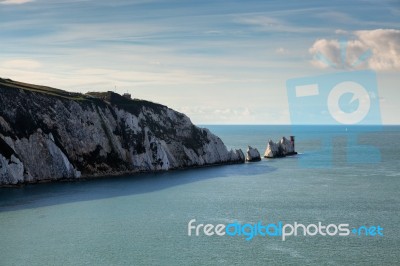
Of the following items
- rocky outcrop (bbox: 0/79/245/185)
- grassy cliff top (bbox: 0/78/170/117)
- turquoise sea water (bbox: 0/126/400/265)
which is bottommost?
turquoise sea water (bbox: 0/126/400/265)

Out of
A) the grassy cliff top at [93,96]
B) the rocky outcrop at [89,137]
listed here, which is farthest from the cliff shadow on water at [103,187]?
the grassy cliff top at [93,96]

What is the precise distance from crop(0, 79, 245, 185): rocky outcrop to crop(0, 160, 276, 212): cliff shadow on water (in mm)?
5402

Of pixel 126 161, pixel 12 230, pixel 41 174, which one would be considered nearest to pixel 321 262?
pixel 12 230

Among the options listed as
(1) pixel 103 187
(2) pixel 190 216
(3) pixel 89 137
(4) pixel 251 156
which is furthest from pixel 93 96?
(2) pixel 190 216

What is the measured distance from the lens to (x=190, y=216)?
87.8m

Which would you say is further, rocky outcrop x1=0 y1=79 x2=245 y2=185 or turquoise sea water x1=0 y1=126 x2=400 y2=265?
rocky outcrop x1=0 y1=79 x2=245 y2=185

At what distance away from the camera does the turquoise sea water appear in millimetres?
63750

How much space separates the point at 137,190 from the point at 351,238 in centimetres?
5836

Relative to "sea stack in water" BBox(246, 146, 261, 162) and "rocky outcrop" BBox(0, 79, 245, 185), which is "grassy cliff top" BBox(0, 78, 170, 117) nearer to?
"rocky outcrop" BBox(0, 79, 245, 185)

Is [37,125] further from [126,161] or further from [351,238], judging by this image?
[351,238]

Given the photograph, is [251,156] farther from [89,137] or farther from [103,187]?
[103,187]

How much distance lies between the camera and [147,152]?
15500 cm

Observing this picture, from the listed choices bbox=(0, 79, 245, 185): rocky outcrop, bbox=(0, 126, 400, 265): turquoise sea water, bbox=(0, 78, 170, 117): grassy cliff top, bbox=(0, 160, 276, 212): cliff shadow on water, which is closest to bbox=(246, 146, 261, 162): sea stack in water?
bbox=(0, 79, 245, 185): rocky outcrop

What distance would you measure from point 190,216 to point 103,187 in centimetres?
3991
